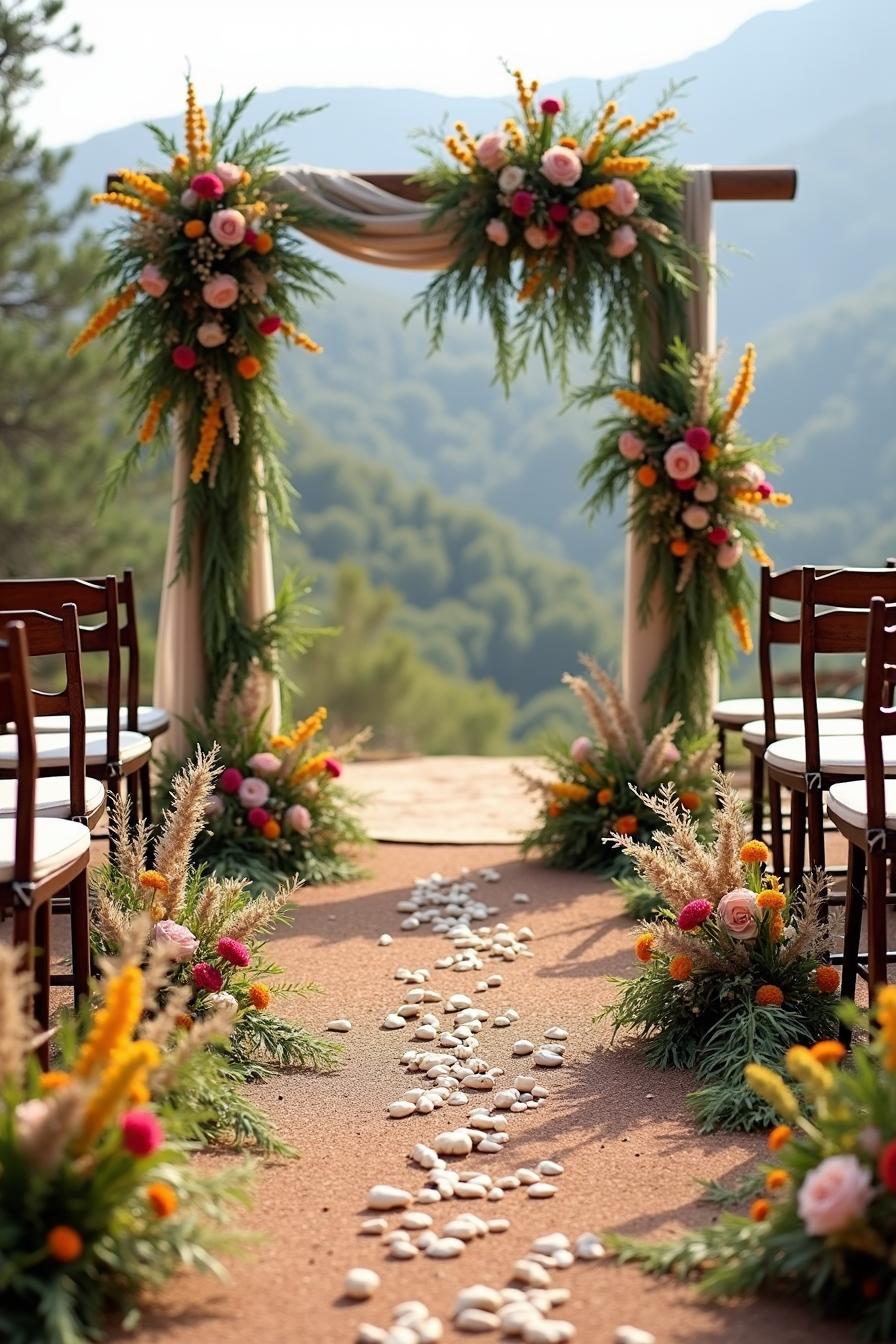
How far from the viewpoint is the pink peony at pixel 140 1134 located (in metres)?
1.81

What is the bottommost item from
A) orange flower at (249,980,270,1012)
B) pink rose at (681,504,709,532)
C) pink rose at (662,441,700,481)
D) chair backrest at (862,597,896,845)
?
orange flower at (249,980,270,1012)

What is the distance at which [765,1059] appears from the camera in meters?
2.85

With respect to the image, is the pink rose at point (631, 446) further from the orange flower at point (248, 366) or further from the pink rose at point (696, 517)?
the orange flower at point (248, 366)

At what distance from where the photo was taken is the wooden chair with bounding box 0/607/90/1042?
7.61ft

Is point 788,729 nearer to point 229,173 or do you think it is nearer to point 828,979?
point 828,979

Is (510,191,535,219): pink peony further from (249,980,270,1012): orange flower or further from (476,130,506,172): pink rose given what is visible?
(249,980,270,1012): orange flower

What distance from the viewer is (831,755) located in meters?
3.54

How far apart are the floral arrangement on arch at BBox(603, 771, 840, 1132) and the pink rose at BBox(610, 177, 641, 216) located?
271 centimetres

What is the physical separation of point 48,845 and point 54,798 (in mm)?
689

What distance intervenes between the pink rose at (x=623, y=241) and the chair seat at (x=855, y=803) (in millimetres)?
2654

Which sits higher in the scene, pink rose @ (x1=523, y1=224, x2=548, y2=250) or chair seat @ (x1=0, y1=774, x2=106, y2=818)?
pink rose @ (x1=523, y1=224, x2=548, y2=250)

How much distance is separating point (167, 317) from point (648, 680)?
2.25 m

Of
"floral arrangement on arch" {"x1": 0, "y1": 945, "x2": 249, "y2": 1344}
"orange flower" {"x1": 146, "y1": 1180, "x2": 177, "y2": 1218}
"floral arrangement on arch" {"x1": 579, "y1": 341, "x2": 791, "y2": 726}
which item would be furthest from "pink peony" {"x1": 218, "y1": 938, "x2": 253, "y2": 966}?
"floral arrangement on arch" {"x1": 579, "y1": 341, "x2": 791, "y2": 726}

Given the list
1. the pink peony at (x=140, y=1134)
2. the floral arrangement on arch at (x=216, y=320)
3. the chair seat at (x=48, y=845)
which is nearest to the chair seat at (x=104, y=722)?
the floral arrangement on arch at (x=216, y=320)
